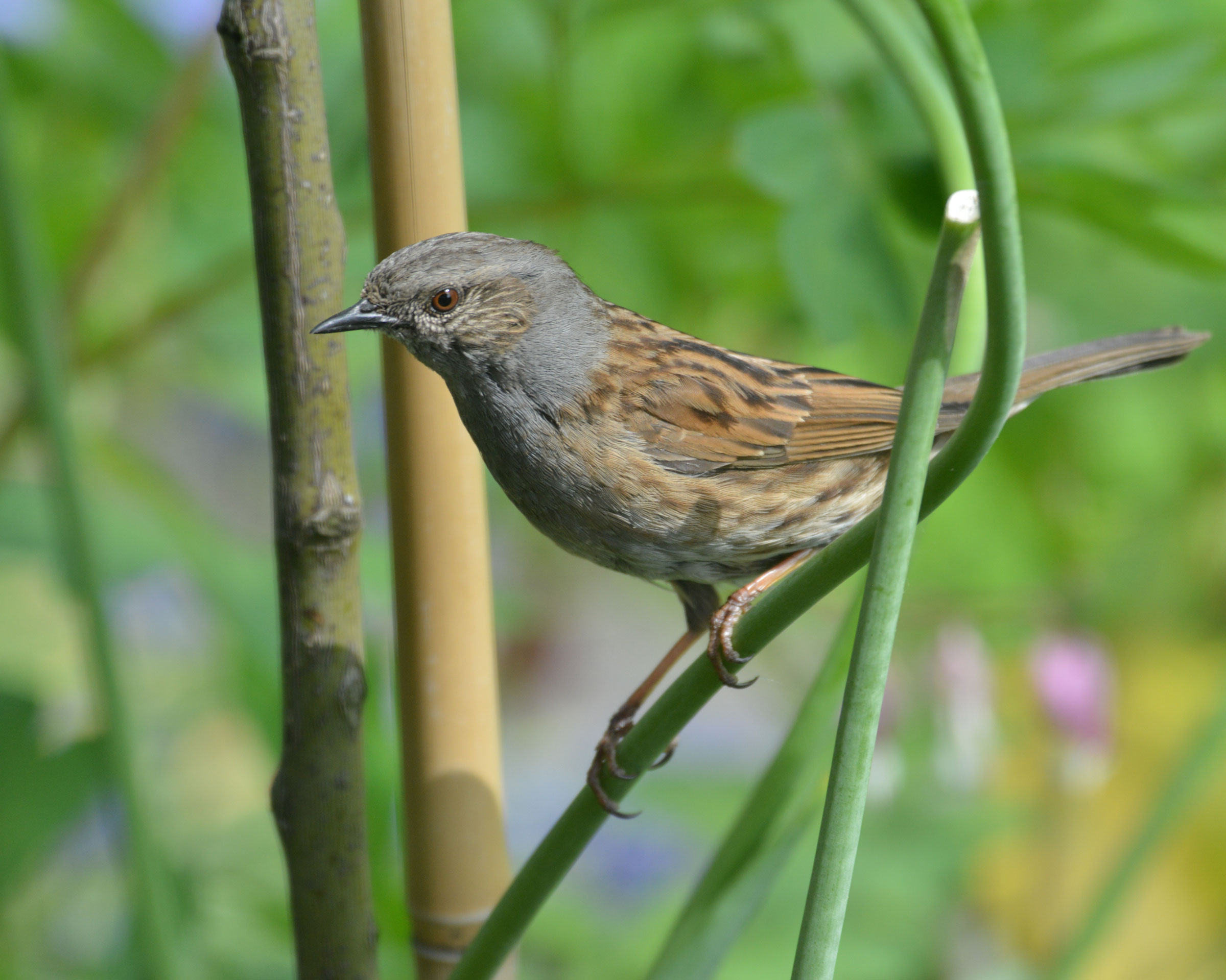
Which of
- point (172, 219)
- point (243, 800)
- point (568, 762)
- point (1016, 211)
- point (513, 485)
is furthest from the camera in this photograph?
point (568, 762)

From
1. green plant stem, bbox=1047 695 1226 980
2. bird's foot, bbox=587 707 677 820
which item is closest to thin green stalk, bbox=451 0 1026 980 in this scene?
bird's foot, bbox=587 707 677 820

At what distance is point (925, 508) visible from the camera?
Answer: 2.24 feet

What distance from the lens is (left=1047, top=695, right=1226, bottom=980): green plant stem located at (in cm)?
127

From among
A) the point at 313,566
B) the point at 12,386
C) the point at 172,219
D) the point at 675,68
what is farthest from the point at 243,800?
the point at 313,566

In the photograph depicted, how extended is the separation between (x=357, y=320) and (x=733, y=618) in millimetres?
474

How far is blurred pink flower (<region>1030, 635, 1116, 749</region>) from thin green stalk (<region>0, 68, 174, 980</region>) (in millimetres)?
1488

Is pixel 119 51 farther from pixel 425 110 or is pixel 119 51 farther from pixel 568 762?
pixel 568 762

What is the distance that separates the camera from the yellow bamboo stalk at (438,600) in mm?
798

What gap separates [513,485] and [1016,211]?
2.18 feet

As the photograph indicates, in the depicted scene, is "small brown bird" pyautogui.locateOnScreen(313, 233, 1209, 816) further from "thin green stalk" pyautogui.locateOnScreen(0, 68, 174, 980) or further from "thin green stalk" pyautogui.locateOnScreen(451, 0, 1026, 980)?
"thin green stalk" pyautogui.locateOnScreen(0, 68, 174, 980)

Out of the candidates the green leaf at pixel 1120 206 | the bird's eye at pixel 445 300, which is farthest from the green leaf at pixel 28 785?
the green leaf at pixel 1120 206

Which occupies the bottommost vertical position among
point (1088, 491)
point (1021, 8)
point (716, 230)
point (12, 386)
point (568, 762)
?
point (568, 762)

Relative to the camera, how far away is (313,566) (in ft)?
2.78

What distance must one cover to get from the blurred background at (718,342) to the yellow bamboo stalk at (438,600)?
18.8 inches
